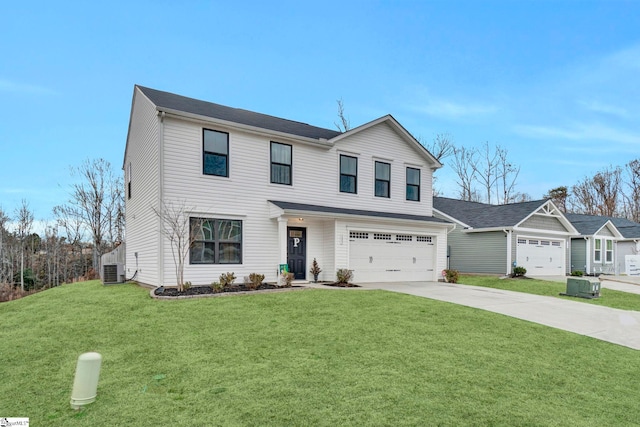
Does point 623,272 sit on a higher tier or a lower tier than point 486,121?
lower

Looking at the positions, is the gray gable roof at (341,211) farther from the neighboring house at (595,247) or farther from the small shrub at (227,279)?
the neighboring house at (595,247)

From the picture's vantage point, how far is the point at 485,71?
2164 centimetres

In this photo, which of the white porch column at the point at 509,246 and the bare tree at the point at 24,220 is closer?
the white porch column at the point at 509,246

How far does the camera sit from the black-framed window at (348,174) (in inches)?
574

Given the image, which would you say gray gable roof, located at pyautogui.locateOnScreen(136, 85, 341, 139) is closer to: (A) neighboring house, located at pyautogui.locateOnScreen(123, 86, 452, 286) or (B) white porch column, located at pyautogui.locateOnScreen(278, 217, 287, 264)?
(A) neighboring house, located at pyautogui.locateOnScreen(123, 86, 452, 286)

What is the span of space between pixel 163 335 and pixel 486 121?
30455 millimetres

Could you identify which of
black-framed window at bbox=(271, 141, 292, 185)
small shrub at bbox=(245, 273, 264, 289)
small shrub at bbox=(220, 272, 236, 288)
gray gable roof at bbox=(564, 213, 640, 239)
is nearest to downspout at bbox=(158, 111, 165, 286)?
small shrub at bbox=(220, 272, 236, 288)

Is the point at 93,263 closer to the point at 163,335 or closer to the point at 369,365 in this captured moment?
the point at 163,335

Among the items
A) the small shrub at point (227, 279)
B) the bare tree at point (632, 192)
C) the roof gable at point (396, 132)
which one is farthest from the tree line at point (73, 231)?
the bare tree at point (632, 192)

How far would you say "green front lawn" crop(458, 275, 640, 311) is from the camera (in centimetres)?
1187

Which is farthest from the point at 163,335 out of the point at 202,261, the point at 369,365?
the point at 202,261

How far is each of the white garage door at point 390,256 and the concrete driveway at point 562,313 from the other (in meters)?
2.66

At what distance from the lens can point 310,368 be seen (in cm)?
483

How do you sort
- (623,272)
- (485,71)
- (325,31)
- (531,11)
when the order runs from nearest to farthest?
1. (531,11)
2. (325,31)
3. (485,71)
4. (623,272)
